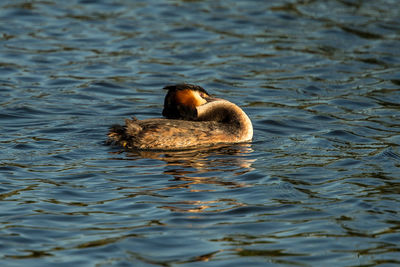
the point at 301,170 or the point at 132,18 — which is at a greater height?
the point at 132,18

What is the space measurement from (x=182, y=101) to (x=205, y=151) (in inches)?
38.3

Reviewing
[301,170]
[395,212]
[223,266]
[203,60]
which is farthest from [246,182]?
[203,60]

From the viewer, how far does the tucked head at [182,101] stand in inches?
420

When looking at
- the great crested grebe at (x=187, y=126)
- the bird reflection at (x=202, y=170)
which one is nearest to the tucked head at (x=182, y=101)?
the great crested grebe at (x=187, y=126)

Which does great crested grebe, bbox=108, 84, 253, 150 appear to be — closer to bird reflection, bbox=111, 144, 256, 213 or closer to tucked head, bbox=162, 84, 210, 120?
tucked head, bbox=162, 84, 210, 120

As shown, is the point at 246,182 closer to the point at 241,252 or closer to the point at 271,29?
the point at 241,252

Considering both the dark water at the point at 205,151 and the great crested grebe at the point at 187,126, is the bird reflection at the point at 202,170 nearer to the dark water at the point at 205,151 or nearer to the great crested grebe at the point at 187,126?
the dark water at the point at 205,151

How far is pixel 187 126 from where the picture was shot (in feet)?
33.6

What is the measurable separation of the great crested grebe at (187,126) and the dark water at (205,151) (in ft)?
0.68

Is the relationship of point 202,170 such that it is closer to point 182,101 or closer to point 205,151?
point 205,151

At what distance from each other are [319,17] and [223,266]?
12.1m

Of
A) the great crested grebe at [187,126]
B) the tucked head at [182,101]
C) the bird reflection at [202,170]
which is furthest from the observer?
the tucked head at [182,101]

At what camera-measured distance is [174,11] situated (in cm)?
1822

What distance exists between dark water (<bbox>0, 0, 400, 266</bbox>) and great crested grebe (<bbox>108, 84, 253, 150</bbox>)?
0.21 metres
